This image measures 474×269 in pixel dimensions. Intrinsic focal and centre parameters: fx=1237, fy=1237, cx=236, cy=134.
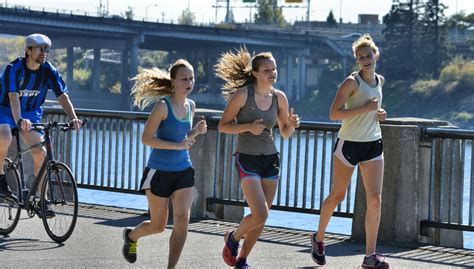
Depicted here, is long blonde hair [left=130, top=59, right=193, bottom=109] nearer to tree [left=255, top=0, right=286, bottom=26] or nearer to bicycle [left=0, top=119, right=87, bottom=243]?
bicycle [left=0, top=119, right=87, bottom=243]

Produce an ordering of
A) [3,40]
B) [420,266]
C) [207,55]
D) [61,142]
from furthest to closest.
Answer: [3,40] < [207,55] < [61,142] < [420,266]

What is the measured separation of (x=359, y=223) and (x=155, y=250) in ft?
6.40

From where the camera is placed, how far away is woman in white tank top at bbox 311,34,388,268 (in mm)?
8797

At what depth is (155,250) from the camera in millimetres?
9867

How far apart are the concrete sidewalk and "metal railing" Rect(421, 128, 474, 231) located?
1.40 feet

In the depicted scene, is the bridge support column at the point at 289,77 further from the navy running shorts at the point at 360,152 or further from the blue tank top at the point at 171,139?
the blue tank top at the point at 171,139

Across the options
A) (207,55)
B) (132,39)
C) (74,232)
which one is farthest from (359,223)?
(207,55)

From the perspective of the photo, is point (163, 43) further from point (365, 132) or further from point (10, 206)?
point (365, 132)

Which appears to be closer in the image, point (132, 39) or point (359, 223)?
point (359, 223)

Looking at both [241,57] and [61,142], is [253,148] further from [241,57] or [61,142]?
[61,142]

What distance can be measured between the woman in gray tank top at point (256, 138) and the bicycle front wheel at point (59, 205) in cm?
194

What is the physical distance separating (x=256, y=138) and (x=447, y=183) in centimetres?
298

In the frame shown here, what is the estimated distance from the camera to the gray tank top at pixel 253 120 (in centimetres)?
843

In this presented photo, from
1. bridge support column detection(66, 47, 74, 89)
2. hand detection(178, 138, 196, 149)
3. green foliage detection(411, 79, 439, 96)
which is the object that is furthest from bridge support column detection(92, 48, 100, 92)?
hand detection(178, 138, 196, 149)
